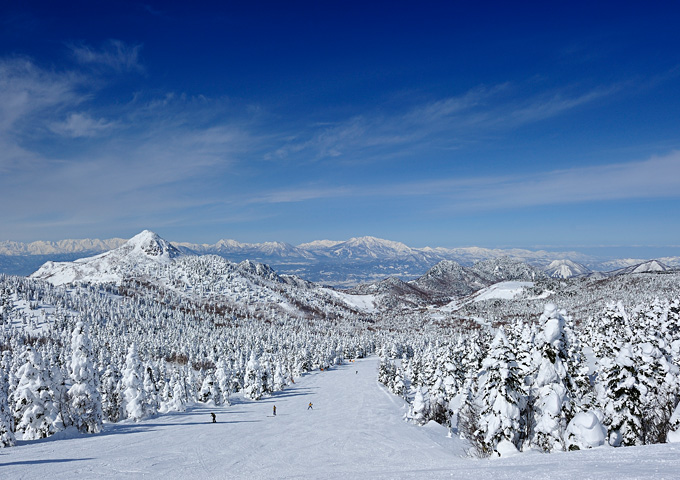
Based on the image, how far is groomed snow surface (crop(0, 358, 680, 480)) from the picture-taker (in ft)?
45.5

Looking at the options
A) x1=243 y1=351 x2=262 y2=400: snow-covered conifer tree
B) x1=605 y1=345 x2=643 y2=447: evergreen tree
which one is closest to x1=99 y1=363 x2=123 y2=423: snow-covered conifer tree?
x1=243 y1=351 x2=262 y2=400: snow-covered conifer tree

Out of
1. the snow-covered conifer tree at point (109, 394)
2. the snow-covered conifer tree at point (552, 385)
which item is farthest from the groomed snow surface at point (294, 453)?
the snow-covered conifer tree at point (109, 394)

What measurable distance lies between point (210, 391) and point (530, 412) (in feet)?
214

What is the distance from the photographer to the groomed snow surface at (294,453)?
1388 cm

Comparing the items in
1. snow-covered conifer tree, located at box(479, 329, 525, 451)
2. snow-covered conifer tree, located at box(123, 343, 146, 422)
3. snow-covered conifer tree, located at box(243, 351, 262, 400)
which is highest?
snow-covered conifer tree, located at box(479, 329, 525, 451)

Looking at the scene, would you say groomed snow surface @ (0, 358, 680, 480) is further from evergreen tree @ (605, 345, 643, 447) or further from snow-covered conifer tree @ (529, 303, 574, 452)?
evergreen tree @ (605, 345, 643, 447)

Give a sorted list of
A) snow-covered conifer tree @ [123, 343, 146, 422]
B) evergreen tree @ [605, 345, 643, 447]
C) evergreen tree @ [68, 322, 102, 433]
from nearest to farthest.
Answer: evergreen tree @ [605, 345, 643, 447] < evergreen tree @ [68, 322, 102, 433] < snow-covered conifer tree @ [123, 343, 146, 422]

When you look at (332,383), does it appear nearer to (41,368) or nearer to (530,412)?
(41,368)

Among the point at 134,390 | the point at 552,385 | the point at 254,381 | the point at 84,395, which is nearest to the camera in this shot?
the point at 552,385

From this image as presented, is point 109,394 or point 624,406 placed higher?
point 624,406

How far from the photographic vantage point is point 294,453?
119 feet

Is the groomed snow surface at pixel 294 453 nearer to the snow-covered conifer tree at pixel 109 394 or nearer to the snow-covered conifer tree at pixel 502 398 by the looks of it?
the snow-covered conifer tree at pixel 502 398

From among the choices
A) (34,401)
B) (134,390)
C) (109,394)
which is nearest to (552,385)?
(34,401)

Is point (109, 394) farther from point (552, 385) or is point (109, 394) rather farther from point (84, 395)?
point (552, 385)
